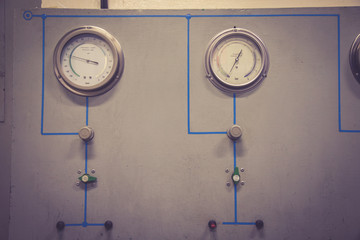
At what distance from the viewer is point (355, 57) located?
1.05 meters

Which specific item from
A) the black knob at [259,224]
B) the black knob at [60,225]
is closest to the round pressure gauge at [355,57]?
the black knob at [259,224]

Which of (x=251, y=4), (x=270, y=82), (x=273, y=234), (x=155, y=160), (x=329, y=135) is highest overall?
(x=251, y=4)

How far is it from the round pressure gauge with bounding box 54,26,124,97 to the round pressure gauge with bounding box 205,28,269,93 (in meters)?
0.52

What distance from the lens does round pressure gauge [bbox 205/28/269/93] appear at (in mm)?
1071

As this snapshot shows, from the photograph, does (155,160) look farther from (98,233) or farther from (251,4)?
(251,4)

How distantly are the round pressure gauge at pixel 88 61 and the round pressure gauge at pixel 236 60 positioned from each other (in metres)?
0.52

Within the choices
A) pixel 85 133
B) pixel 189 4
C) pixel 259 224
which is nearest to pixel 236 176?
pixel 259 224

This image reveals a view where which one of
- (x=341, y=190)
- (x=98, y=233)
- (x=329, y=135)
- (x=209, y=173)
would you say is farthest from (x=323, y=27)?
(x=98, y=233)

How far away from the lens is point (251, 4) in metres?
1.32

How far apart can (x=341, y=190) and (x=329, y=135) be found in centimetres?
30

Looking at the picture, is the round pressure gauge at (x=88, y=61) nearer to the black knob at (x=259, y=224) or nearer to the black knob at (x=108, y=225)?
the black knob at (x=108, y=225)

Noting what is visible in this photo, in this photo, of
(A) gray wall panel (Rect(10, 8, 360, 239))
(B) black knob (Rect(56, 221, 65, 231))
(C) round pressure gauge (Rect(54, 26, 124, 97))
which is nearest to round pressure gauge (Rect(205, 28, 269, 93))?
(A) gray wall panel (Rect(10, 8, 360, 239))

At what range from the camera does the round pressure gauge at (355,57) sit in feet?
3.45

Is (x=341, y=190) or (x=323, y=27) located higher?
(x=323, y=27)
